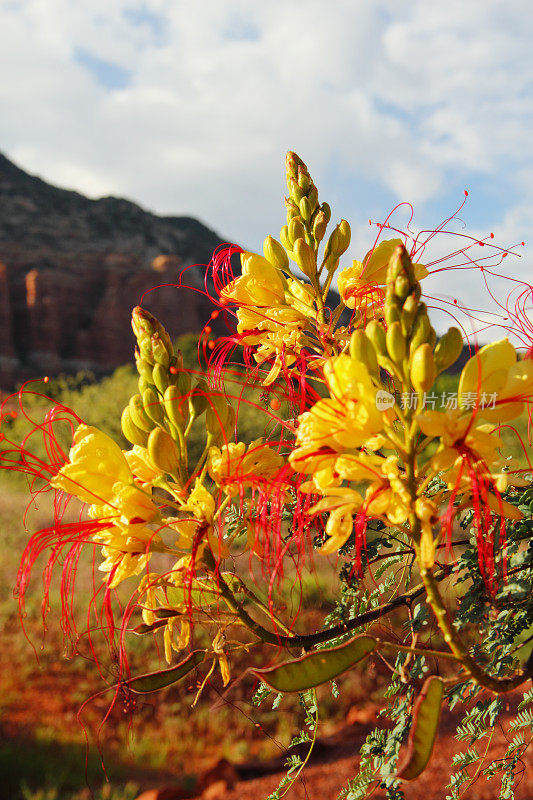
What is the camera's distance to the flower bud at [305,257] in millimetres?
1208

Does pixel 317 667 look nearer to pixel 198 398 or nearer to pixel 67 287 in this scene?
pixel 198 398

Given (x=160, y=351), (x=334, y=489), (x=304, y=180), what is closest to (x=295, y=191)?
(x=304, y=180)

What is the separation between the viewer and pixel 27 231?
37.4 metres

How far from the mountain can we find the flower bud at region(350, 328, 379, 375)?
3165 cm

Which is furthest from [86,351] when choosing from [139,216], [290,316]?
[290,316]

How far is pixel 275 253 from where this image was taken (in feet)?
4.00

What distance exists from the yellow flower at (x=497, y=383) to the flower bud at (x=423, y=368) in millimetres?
56

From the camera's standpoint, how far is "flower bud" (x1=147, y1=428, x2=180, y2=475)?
88 centimetres

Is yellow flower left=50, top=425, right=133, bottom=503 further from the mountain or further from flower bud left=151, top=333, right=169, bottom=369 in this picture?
the mountain

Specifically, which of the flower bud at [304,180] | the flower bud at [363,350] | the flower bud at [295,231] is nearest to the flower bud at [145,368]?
the flower bud at [363,350]

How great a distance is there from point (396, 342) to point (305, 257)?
0.53 m

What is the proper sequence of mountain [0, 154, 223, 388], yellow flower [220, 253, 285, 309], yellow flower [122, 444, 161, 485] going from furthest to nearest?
mountain [0, 154, 223, 388] → yellow flower [220, 253, 285, 309] → yellow flower [122, 444, 161, 485]

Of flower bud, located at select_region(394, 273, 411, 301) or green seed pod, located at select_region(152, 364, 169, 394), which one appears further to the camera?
green seed pod, located at select_region(152, 364, 169, 394)

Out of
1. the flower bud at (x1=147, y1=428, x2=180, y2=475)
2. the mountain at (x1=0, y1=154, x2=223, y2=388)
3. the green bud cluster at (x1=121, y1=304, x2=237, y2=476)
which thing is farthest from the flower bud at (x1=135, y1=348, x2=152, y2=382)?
the mountain at (x1=0, y1=154, x2=223, y2=388)
